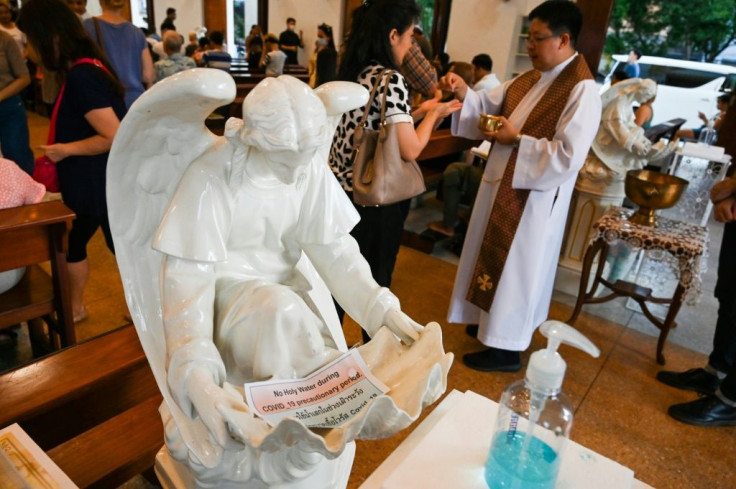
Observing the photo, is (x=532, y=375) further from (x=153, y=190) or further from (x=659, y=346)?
(x=659, y=346)

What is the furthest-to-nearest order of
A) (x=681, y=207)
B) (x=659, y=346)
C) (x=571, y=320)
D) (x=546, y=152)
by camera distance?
(x=681, y=207)
(x=571, y=320)
(x=659, y=346)
(x=546, y=152)

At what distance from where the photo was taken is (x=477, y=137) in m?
2.62

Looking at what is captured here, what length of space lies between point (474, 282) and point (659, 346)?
1158 millimetres

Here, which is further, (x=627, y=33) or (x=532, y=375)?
(x=627, y=33)

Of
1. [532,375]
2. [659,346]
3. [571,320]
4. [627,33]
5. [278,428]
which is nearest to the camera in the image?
[278,428]

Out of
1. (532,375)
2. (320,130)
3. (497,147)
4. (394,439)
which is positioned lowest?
(394,439)

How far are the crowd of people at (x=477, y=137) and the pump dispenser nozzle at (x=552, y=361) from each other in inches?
44.4

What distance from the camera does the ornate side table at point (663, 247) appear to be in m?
2.57

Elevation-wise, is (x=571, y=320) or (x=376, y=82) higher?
(x=376, y=82)

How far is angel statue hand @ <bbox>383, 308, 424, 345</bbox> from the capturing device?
105cm

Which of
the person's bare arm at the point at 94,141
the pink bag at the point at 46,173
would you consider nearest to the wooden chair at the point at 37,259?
the person's bare arm at the point at 94,141

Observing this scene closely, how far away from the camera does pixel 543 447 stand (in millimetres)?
1200

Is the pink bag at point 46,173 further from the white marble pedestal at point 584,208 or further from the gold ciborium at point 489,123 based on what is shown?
the white marble pedestal at point 584,208

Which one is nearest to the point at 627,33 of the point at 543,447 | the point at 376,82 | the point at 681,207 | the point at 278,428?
the point at 681,207
